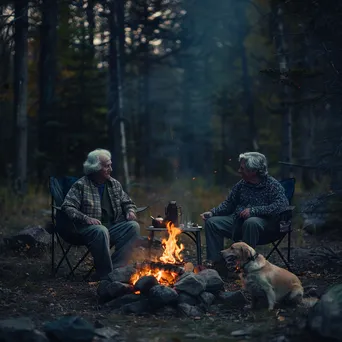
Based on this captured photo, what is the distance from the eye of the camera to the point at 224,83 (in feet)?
87.5

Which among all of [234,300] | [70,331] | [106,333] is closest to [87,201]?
[234,300]

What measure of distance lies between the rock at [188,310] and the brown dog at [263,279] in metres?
0.55

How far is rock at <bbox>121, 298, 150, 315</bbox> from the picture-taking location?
20.6 feet

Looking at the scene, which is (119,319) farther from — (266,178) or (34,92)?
(34,92)

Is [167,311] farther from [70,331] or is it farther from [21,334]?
[21,334]

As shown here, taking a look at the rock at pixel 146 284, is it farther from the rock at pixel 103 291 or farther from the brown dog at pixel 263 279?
the brown dog at pixel 263 279

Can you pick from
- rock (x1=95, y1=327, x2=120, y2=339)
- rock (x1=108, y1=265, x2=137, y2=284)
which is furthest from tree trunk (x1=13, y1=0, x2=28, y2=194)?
rock (x1=95, y1=327, x2=120, y2=339)

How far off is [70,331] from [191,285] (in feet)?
5.54

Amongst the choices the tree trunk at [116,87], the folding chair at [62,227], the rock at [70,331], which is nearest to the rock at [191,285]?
the rock at [70,331]

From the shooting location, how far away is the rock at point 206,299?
6426 mm

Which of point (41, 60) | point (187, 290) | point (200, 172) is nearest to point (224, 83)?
point (200, 172)

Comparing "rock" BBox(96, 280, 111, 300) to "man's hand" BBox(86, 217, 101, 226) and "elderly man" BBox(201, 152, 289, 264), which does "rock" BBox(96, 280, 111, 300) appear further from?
"elderly man" BBox(201, 152, 289, 264)

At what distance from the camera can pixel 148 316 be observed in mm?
6188

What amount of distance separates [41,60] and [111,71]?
125 inches
